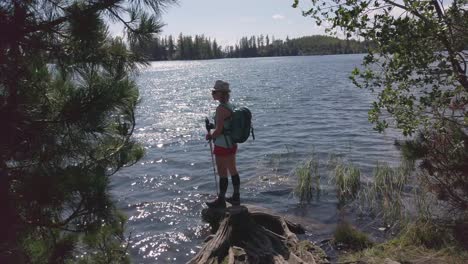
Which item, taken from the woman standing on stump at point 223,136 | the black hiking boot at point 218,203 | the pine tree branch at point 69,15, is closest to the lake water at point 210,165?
the pine tree branch at point 69,15

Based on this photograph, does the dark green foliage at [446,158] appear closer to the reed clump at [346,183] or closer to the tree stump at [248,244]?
the tree stump at [248,244]

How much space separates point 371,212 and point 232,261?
4871 millimetres

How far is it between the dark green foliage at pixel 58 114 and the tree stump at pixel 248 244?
3149mm

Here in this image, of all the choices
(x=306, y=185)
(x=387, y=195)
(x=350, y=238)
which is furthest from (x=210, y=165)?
(x=350, y=238)

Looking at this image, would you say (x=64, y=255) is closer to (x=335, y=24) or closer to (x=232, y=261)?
(x=232, y=261)

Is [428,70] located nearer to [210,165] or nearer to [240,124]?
[240,124]

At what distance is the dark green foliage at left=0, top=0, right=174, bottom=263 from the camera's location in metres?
2.93

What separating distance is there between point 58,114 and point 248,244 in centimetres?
458

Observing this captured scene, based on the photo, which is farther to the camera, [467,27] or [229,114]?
[229,114]

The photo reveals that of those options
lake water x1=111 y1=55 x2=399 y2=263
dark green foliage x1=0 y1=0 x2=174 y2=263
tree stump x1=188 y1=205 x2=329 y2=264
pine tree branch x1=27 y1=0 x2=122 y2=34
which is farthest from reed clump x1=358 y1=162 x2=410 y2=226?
pine tree branch x1=27 y1=0 x2=122 y2=34

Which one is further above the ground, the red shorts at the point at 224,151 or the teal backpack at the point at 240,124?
the teal backpack at the point at 240,124

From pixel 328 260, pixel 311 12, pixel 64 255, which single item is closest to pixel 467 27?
pixel 311 12

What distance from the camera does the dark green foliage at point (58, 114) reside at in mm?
2929

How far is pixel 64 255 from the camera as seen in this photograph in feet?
11.7
